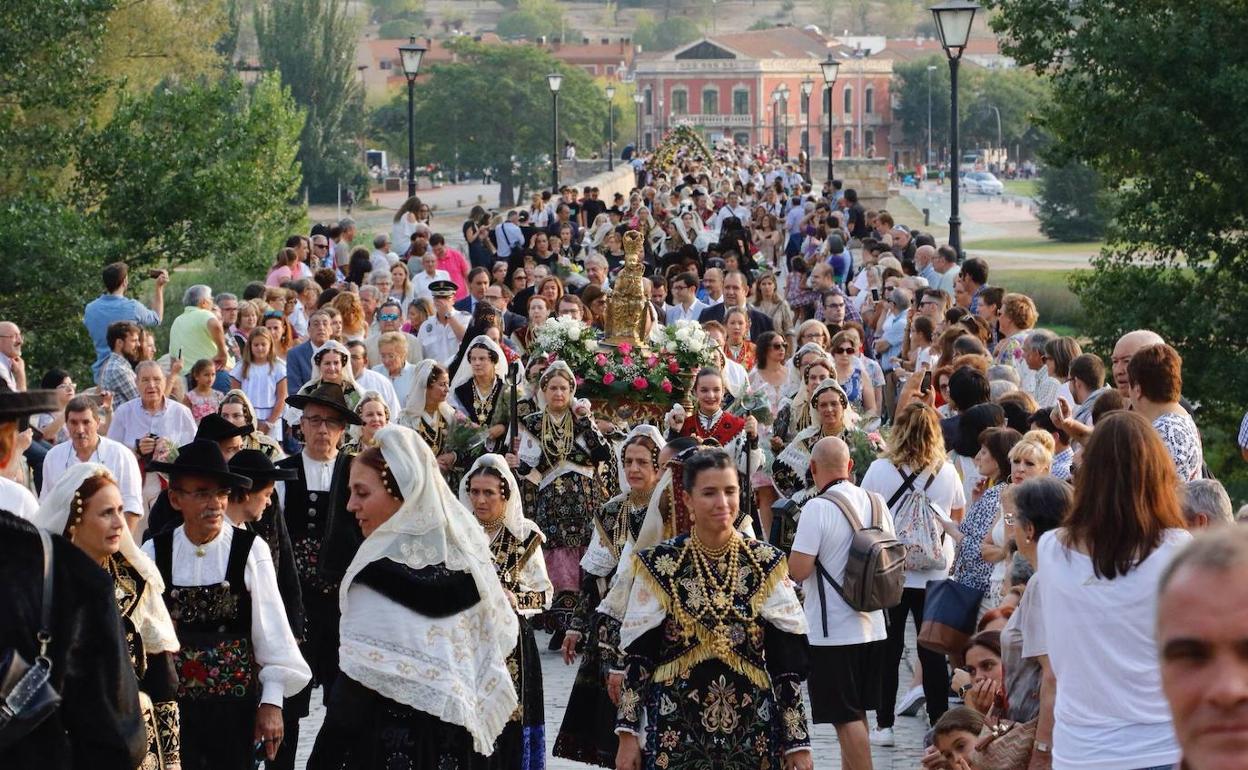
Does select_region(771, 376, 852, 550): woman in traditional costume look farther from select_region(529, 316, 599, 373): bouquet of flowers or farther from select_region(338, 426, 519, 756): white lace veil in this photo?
select_region(338, 426, 519, 756): white lace veil

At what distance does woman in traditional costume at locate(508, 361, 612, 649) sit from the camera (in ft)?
40.4

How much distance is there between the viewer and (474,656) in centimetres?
683

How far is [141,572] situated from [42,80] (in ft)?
61.8

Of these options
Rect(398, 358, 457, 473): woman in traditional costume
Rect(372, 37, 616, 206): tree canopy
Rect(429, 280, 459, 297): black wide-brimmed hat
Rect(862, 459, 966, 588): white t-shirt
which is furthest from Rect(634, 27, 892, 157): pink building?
Rect(862, 459, 966, 588): white t-shirt

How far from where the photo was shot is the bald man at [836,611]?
8.42 meters

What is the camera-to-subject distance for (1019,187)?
145625 millimetres

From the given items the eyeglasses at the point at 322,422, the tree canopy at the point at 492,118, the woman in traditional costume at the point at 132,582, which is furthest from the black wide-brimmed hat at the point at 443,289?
the tree canopy at the point at 492,118

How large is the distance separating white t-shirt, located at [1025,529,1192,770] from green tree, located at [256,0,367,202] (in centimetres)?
9028

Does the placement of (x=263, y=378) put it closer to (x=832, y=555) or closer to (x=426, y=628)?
(x=832, y=555)

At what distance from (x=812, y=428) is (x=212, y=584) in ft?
17.2

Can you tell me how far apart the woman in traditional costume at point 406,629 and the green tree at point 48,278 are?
1678cm

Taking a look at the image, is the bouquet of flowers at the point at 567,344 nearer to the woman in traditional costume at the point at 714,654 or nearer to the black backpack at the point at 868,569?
the black backpack at the point at 868,569

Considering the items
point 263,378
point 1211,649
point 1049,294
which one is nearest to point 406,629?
point 1211,649

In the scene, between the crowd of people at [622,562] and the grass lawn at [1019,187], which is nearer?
the crowd of people at [622,562]
